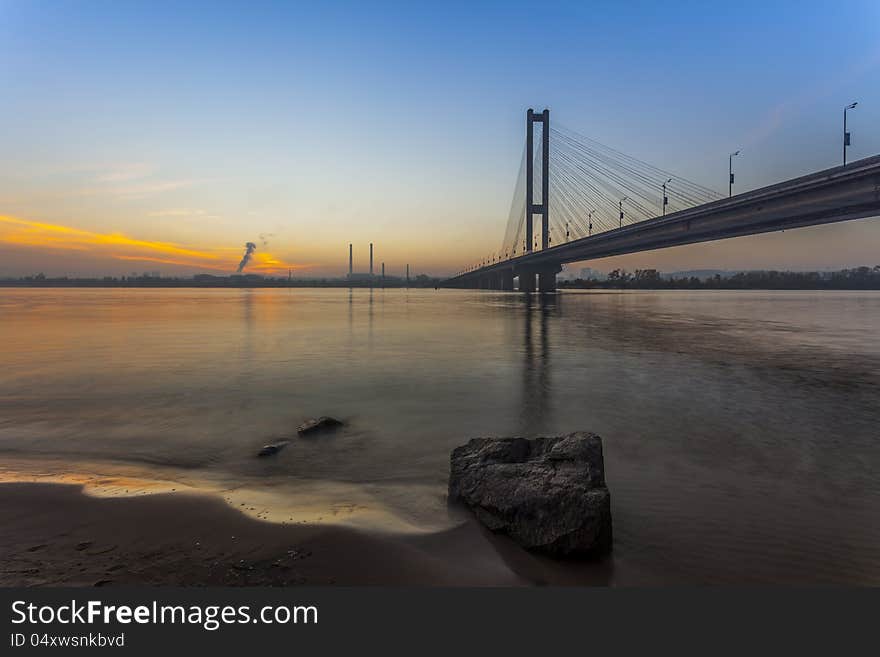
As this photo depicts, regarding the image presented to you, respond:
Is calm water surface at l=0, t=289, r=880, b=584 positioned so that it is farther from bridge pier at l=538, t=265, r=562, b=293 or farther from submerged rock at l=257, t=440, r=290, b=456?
bridge pier at l=538, t=265, r=562, b=293

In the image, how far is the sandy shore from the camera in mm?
3662

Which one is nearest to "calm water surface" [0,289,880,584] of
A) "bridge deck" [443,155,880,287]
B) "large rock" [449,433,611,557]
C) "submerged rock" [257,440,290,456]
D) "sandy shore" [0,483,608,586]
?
"submerged rock" [257,440,290,456]

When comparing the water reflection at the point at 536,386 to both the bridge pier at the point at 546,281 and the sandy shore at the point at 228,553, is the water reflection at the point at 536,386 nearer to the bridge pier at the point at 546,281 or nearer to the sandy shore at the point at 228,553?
the sandy shore at the point at 228,553

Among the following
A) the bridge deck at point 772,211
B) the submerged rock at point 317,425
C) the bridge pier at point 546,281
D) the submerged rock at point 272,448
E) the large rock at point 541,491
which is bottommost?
the submerged rock at point 272,448

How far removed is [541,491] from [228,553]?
2881 mm

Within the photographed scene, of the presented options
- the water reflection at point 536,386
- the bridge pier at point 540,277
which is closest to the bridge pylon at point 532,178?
the bridge pier at point 540,277

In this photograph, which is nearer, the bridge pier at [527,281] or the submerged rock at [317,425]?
the submerged rock at [317,425]

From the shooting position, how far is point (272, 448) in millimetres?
7352

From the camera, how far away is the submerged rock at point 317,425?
8227 millimetres

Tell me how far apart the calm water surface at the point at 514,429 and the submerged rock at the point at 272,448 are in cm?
26

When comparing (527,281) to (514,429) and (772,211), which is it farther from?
(514,429)

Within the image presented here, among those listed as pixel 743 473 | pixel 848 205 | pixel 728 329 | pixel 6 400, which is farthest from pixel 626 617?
pixel 848 205

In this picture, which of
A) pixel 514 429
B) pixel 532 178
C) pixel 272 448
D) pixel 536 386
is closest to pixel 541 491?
pixel 514 429

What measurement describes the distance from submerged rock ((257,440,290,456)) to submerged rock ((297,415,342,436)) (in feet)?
1.79
